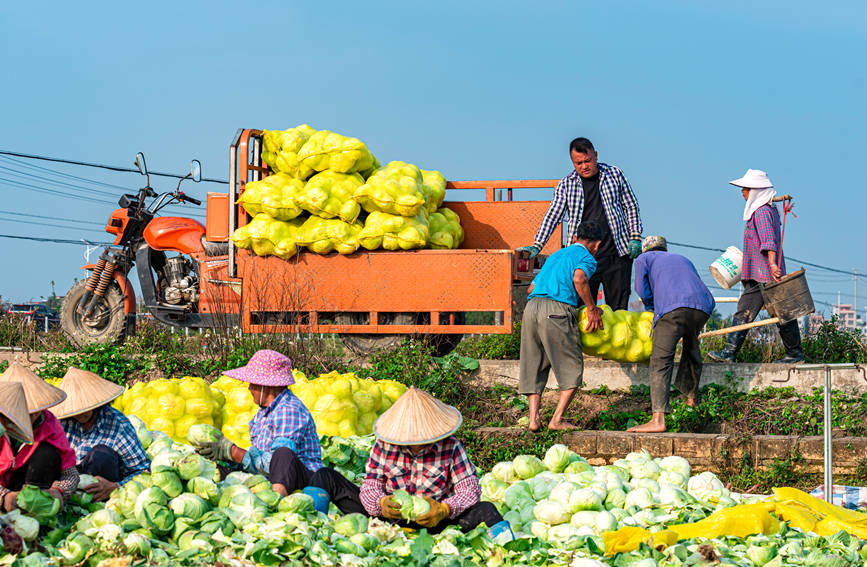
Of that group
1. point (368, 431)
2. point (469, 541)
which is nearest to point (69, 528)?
point (469, 541)

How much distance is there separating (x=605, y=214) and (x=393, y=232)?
2158 mm

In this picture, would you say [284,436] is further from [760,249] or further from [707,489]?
[760,249]

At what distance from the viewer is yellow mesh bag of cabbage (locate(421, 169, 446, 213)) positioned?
9.85m

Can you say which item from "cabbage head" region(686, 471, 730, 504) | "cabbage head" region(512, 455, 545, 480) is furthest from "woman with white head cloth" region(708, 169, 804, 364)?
"cabbage head" region(512, 455, 545, 480)

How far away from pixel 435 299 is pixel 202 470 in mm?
4834

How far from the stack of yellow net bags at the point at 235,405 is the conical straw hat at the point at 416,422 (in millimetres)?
2071

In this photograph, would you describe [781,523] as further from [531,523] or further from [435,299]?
[435,299]

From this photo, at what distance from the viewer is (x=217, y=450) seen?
17.5 feet

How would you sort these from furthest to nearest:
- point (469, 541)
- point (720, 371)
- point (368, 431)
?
point (720, 371) → point (368, 431) → point (469, 541)

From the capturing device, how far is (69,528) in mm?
4188

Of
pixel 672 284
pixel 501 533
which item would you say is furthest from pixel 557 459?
pixel 672 284

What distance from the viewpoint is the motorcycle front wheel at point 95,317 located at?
38.1 feet

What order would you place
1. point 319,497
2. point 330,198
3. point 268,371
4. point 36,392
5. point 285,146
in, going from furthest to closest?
1. point 285,146
2. point 330,198
3. point 268,371
4. point 319,497
5. point 36,392

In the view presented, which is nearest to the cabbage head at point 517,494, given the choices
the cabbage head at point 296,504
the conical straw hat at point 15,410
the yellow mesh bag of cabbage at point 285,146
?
the cabbage head at point 296,504
